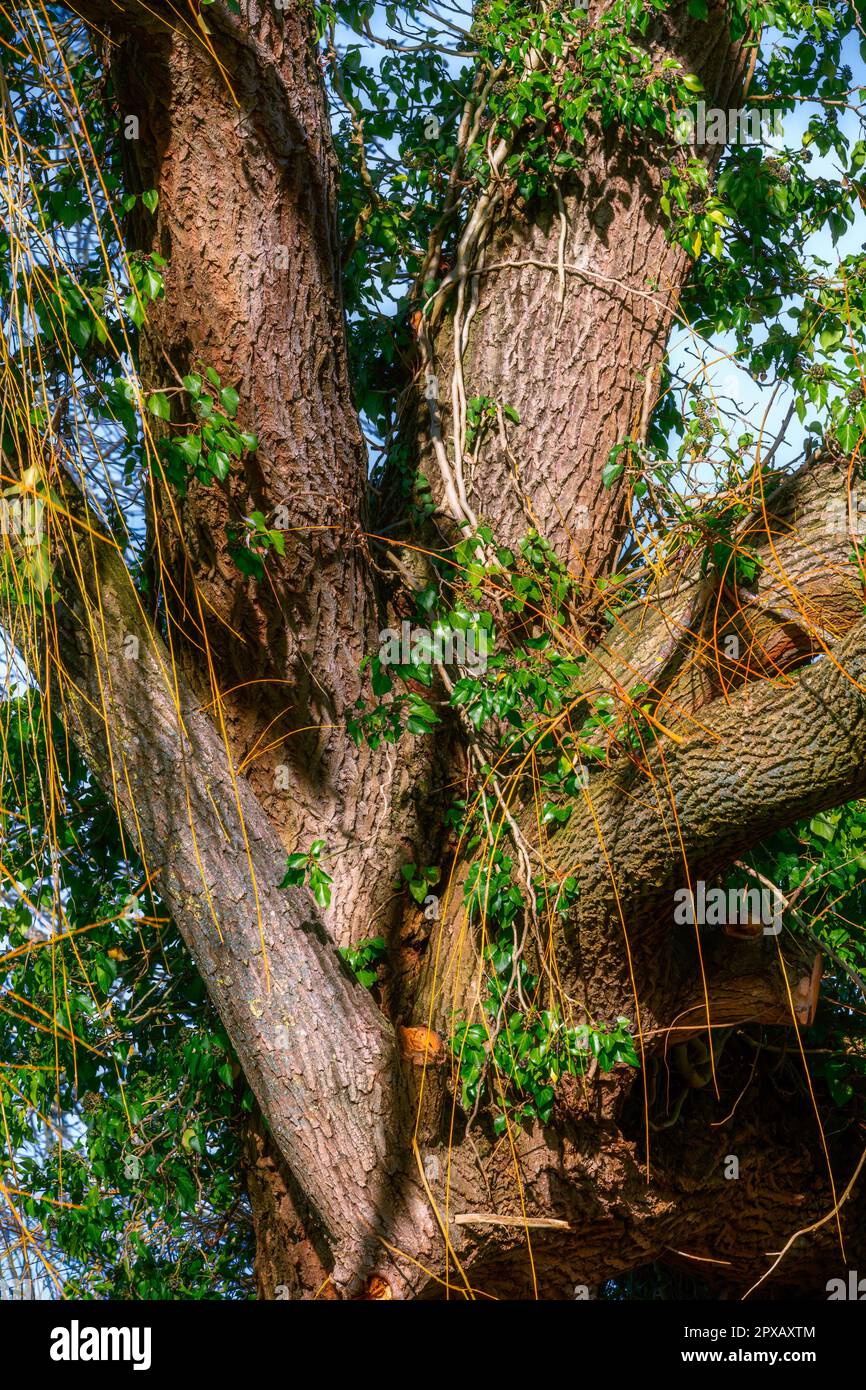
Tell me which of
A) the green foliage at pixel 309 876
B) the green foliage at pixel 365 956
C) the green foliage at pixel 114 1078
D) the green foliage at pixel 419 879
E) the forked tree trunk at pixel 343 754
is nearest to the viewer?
the forked tree trunk at pixel 343 754

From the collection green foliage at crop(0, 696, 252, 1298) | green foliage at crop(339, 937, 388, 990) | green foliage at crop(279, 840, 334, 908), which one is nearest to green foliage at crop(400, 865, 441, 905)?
green foliage at crop(339, 937, 388, 990)

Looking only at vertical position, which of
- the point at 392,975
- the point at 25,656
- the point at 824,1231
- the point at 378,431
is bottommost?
the point at 824,1231

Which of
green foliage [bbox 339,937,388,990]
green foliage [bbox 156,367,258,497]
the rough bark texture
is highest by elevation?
the rough bark texture

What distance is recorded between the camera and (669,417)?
4.25 m

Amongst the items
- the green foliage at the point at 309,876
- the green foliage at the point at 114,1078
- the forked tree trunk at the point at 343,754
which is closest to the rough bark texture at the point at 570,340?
the forked tree trunk at the point at 343,754

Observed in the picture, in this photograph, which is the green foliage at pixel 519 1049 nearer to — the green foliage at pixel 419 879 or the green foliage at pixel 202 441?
the green foliage at pixel 419 879

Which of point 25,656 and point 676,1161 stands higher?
point 25,656

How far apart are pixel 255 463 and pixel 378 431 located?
0.91 metres

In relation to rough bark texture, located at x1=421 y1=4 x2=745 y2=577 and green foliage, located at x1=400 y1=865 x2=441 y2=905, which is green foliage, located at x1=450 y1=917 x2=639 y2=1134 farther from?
rough bark texture, located at x1=421 y1=4 x2=745 y2=577

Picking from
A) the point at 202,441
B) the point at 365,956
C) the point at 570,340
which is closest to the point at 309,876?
the point at 365,956
